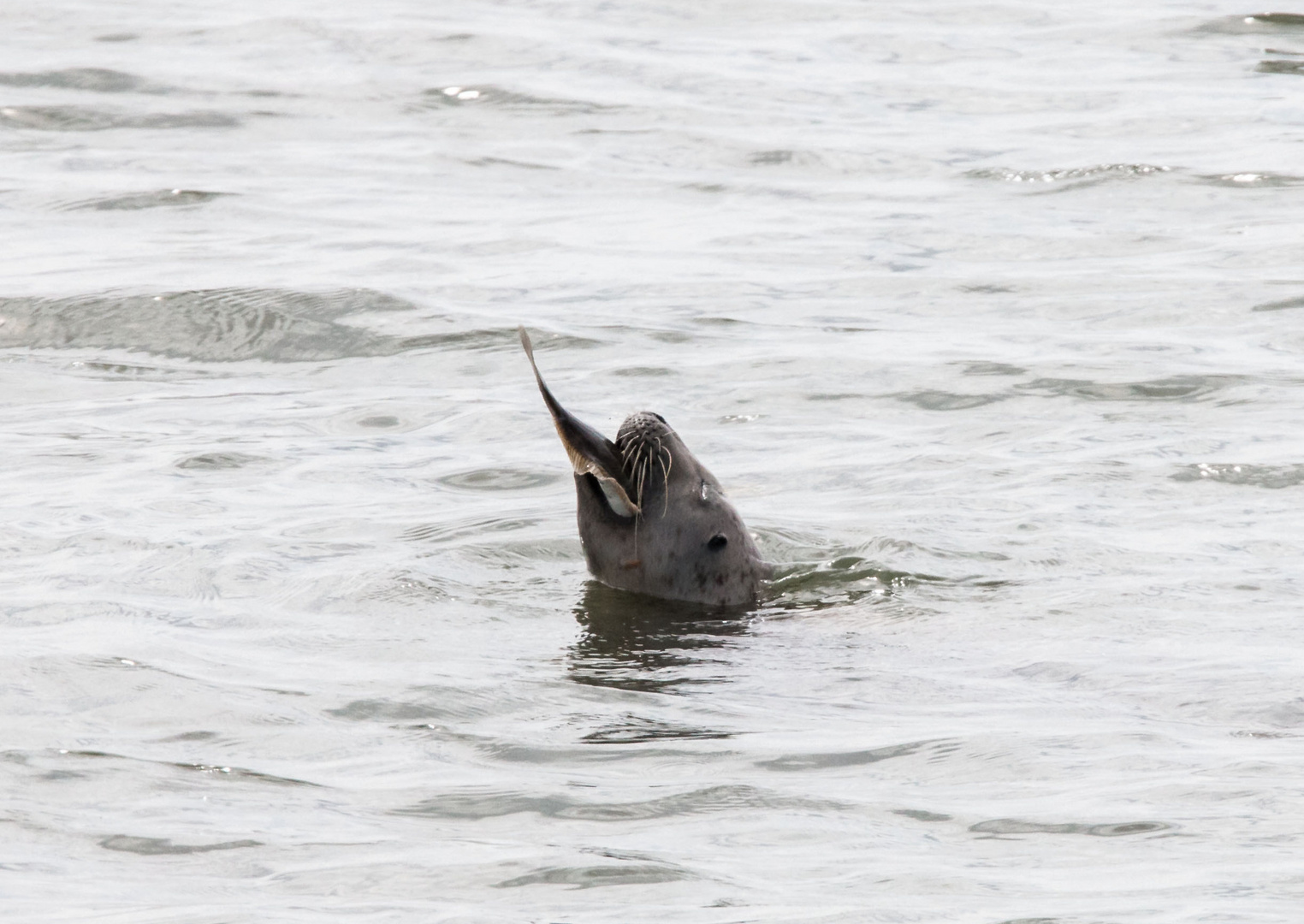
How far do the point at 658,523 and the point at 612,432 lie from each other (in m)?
2.34

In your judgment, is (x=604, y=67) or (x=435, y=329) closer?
Answer: (x=435, y=329)

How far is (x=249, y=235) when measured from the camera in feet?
47.6

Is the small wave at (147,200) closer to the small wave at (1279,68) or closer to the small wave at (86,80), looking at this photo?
the small wave at (86,80)

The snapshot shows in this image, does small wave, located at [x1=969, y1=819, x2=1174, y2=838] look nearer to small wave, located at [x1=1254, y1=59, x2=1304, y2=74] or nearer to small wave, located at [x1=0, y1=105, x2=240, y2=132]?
small wave, located at [x1=0, y1=105, x2=240, y2=132]

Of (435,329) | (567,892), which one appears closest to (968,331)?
(435,329)

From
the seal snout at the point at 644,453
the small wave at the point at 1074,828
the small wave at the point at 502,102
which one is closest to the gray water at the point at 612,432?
the small wave at the point at 1074,828

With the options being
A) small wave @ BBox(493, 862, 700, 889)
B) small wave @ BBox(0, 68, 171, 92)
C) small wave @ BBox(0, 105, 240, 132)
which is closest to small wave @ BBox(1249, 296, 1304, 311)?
small wave @ BBox(493, 862, 700, 889)

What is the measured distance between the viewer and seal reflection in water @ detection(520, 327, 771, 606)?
7.95 m

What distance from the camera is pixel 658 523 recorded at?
807cm

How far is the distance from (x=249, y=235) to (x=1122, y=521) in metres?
7.32

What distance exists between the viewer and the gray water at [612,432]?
5492 millimetres

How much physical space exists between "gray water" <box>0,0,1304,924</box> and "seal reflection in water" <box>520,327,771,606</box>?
5.8 inches

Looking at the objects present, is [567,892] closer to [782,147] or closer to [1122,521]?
[1122,521]

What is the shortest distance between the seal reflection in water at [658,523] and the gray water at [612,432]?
5.8 inches
